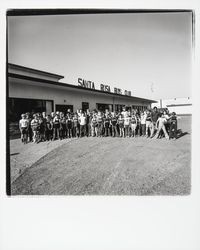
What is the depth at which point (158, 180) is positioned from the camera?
331 centimetres

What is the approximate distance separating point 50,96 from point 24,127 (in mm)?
939

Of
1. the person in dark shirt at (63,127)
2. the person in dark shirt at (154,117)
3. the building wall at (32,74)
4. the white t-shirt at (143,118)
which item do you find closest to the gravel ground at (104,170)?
the person in dark shirt at (63,127)

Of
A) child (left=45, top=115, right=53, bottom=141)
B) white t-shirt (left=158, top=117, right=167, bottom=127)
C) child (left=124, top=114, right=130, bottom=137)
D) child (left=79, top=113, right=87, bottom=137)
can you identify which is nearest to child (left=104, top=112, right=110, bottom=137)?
child (left=124, top=114, right=130, bottom=137)

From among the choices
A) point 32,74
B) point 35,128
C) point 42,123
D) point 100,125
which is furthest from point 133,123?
point 32,74

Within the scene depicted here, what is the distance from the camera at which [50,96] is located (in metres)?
4.15

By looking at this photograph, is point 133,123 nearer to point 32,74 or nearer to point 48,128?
point 48,128

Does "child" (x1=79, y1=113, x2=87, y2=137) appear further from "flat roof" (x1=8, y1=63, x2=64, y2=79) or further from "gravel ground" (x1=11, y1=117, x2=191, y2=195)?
"flat roof" (x1=8, y1=63, x2=64, y2=79)

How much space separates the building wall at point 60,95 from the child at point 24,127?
0.40m

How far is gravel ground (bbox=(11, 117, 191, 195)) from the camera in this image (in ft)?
10.8

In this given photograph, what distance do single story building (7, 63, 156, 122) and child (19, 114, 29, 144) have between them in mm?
92

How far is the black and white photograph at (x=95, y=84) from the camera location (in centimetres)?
330

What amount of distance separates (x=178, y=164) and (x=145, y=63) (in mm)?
1740
